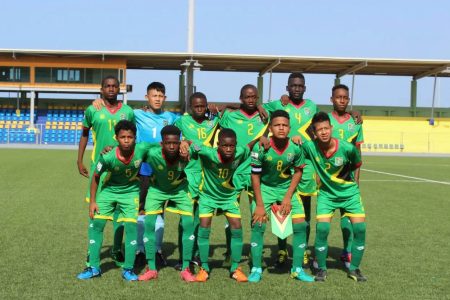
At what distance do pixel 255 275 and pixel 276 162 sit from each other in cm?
111

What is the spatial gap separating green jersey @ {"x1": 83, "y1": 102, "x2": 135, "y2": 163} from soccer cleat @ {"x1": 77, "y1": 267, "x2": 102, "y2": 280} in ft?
3.78

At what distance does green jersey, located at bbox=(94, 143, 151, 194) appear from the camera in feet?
15.9

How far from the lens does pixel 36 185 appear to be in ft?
40.7

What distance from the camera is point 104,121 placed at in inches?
211

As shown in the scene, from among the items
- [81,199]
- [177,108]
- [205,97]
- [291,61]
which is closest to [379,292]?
[205,97]

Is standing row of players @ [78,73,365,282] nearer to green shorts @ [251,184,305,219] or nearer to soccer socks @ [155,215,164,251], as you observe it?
green shorts @ [251,184,305,219]

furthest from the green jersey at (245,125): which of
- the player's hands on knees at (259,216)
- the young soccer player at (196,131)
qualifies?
the player's hands on knees at (259,216)

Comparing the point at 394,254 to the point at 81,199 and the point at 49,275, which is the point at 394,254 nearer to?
the point at 49,275

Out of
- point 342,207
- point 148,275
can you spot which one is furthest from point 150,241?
point 342,207

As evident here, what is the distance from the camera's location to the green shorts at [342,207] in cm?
509

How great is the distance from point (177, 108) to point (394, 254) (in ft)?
128

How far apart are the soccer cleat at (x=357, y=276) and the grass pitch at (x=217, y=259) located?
0.22ft

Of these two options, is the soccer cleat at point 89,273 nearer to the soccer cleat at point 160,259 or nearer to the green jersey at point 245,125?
the soccer cleat at point 160,259

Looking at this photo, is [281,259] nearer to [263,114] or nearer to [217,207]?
[217,207]
